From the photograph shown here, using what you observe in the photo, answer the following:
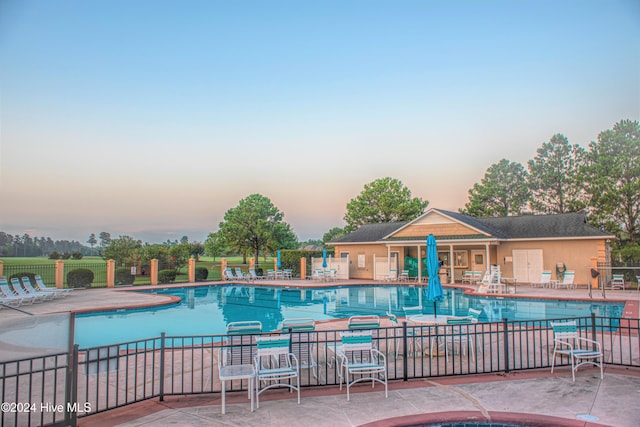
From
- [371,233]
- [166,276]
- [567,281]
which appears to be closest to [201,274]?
[166,276]

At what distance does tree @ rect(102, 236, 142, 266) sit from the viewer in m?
33.0

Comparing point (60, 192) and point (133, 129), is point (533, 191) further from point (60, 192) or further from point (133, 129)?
point (60, 192)

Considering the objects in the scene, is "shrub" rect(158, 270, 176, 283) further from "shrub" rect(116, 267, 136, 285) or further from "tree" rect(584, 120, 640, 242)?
"tree" rect(584, 120, 640, 242)

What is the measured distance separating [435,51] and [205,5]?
9.05 metres

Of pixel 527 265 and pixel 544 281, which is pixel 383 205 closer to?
pixel 527 265

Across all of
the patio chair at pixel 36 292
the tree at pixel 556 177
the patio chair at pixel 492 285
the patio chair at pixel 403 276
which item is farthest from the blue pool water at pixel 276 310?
the tree at pixel 556 177

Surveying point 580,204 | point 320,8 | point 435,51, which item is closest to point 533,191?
point 580,204

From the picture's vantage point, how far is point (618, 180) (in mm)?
33438

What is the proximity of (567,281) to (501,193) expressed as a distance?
22.4m

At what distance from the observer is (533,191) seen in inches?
1655

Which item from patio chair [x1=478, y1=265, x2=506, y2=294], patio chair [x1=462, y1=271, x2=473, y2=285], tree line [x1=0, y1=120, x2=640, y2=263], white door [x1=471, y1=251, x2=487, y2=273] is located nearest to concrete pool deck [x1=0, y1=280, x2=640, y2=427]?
patio chair [x1=478, y1=265, x2=506, y2=294]

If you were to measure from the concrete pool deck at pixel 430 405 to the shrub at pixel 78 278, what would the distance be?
826 inches

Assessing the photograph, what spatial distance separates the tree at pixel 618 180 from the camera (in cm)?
3238

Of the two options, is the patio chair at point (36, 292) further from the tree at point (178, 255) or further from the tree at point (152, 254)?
the tree at point (178, 255)
